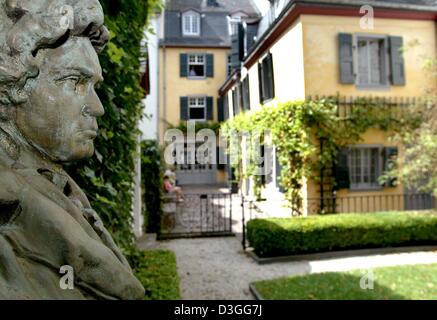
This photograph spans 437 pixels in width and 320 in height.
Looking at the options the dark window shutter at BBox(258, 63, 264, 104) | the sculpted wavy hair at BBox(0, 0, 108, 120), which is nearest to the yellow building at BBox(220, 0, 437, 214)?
the dark window shutter at BBox(258, 63, 264, 104)

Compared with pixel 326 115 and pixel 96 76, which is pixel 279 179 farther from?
pixel 96 76

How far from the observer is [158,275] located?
4645 mm

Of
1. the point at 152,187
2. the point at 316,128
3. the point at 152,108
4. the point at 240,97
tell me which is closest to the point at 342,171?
the point at 316,128

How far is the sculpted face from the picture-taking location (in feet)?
3.03

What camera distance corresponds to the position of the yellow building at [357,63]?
10.6 metres

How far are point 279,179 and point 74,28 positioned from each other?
35.1ft

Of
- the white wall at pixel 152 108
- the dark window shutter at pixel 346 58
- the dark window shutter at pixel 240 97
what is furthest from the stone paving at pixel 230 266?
the dark window shutter at pixel 240 97

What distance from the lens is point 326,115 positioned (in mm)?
10516

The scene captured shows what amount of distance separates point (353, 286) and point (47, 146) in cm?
535

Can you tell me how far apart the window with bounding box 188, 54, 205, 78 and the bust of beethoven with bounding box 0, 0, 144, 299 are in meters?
22.3

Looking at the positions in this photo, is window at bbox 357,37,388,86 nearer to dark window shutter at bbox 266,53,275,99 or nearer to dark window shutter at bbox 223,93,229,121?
dark window shutter at bbox 266,53,275,99

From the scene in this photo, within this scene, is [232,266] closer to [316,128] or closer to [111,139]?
[111,139]

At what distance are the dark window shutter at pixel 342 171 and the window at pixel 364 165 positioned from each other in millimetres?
563

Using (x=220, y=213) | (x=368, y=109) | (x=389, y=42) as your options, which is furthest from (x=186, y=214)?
(x=389, y=42)
